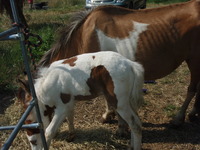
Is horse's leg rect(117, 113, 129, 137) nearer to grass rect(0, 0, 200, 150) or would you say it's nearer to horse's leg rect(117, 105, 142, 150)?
grass rect(0, 0, 200, 150)

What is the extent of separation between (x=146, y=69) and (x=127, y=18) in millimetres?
757

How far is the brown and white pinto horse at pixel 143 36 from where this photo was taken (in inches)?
137

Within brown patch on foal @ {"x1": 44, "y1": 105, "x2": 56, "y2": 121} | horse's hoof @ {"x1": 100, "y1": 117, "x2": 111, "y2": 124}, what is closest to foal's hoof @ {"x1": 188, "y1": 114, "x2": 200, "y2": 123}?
horse's hoof @ {"x1": 100, "y1": 117, "x2": 111, "y2": 124}

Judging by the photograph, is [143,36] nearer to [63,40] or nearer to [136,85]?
[136,85]

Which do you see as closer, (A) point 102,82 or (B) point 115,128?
(A) point 102,82

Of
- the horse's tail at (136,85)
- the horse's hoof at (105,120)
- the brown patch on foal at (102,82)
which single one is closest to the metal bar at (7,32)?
the brown patch on foal at (102,82)

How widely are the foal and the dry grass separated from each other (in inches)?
24.7

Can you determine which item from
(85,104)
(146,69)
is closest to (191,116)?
(146,69)

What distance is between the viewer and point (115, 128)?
12.4 feet

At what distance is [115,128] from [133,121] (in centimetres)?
97

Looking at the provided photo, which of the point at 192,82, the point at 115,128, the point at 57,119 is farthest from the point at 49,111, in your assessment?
the point at 192,82

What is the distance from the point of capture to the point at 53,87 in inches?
111

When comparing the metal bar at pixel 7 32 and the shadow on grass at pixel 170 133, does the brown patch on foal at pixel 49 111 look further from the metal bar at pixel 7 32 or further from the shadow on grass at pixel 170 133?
the shadow on grass at pixel 170 133

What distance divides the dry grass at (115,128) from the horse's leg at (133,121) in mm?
424
